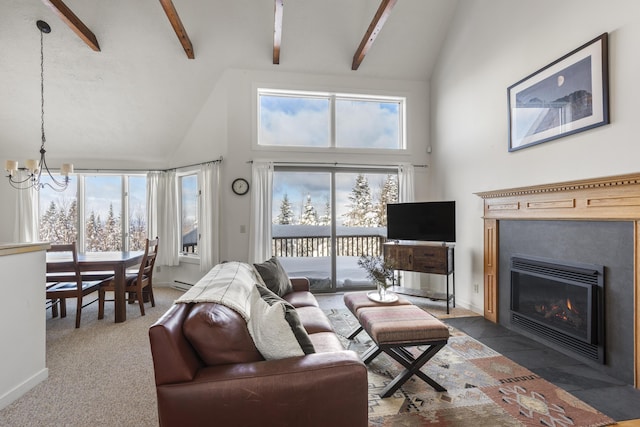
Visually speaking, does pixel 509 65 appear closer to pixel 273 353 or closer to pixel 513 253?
pixel 513 253

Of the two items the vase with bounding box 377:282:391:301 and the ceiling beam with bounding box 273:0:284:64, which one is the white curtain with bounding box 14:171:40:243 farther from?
the vase with bounding box 377:282:391:301

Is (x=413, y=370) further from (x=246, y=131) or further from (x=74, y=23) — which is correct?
(x=74, y=23)

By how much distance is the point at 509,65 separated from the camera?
11.3ft

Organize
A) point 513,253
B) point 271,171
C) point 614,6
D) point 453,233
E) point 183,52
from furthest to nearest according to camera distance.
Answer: point 271,171, point 183,52, point 453,233, point 513,253, point 614,6

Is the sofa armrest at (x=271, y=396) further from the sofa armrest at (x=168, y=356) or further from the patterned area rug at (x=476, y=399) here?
the patterned area rug at (x=476, y=399)

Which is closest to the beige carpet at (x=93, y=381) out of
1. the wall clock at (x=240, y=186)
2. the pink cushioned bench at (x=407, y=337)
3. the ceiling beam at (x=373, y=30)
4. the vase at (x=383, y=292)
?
the pink cushioned bench at (x=407, y=337)

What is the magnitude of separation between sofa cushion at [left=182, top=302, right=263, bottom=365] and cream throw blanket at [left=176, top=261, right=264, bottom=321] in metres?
0.10

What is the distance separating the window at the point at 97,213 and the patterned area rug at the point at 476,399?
5.00m

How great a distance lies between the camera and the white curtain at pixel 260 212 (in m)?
4.62

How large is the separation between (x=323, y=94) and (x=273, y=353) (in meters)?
4.37

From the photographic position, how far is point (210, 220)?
4742mm

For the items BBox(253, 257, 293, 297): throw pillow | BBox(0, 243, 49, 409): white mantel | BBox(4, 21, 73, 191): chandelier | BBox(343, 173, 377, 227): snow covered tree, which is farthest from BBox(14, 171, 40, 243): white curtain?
BBox(343, 173, 377, 227): snow covered tree

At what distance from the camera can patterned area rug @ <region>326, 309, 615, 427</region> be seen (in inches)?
73.2

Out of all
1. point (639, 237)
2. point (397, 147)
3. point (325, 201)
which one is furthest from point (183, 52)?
point (639, 237)
